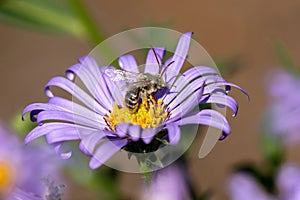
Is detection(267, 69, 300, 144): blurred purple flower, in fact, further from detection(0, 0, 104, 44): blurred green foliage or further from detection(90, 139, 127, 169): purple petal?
detection(90, 139, 127, 169): purple petal

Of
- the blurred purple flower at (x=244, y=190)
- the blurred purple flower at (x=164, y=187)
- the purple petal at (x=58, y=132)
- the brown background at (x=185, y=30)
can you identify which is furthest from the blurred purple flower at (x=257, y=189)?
the brown background at (x=185, y=30)

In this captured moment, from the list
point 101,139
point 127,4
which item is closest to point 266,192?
point 101,139

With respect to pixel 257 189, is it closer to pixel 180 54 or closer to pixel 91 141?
pixel 180 54

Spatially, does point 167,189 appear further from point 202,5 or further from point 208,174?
point 202,5

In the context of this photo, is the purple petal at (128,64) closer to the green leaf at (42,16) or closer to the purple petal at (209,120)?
the purple petal at (209,120)

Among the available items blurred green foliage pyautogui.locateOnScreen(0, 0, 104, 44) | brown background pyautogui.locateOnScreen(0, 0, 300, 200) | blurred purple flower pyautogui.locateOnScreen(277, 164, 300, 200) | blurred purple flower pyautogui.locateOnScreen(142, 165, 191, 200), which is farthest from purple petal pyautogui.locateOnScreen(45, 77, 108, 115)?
brown background pyautogui.locateOnScreen(0, 0, 300, 200)

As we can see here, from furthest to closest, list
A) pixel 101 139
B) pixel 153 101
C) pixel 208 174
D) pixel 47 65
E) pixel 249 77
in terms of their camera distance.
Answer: pixel 47 65 → pixel 249 77 → pixel 208 174 → pixel 153 101 → pixel 101 139
